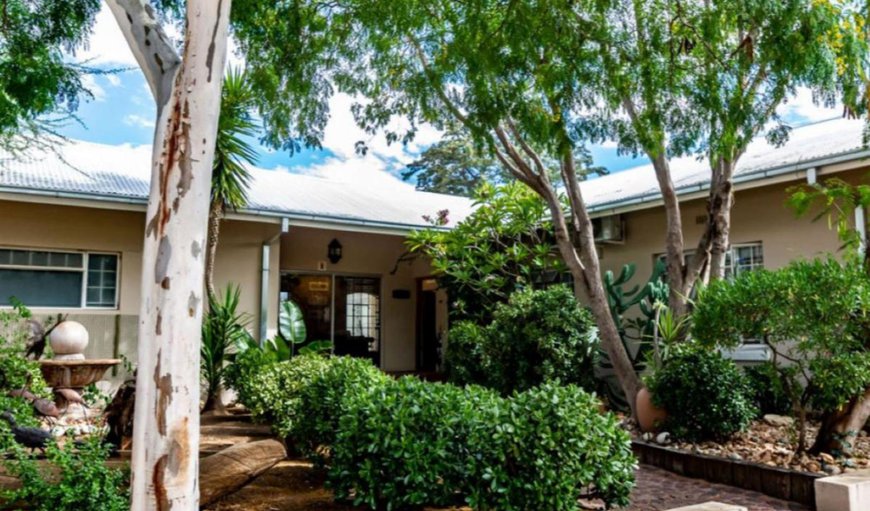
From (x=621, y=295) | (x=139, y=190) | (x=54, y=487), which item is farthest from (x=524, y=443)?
(x=139, y=190)

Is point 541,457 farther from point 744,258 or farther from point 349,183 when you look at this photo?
point 349,183

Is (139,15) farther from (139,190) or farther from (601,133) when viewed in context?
(139,190)

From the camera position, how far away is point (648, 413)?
25.7 ft

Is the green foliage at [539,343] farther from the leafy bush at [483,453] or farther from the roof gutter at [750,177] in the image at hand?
the leafy bush at [483,453]

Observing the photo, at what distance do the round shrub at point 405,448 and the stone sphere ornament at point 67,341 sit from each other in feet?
20.4

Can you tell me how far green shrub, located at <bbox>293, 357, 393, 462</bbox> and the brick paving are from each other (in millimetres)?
2367

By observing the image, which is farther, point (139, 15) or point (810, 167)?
point (810, 167)

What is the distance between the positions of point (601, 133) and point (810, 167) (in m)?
3.45

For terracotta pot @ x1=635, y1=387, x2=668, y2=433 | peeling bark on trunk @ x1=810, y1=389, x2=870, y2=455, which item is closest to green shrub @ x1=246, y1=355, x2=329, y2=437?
terracotta pot @ x1=635, y1=387, x2=668, y2=433

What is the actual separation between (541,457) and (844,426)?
390 centimetres

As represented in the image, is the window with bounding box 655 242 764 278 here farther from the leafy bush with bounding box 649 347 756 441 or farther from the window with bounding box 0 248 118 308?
the window with bounding box 0 248 118 308

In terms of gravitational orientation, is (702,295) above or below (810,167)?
below

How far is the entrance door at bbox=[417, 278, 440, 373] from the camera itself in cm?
1591

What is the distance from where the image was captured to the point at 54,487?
384 centimetres
